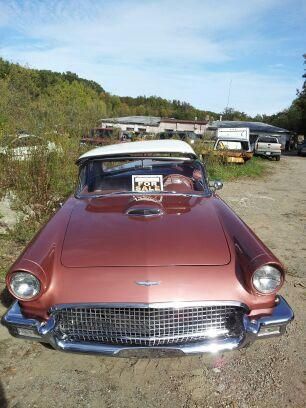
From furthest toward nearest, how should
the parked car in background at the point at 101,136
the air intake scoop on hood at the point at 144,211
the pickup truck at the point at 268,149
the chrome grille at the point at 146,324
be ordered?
the pickup truck at the point at 268,149, the parked car in background at the point at 101,136, the air intake scoop on hood at the point at 144,211, the chrome grille at the point at 146,324

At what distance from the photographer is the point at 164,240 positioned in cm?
305

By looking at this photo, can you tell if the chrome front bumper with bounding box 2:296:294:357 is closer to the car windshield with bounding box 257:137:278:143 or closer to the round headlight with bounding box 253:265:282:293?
the round headlight with bounding box 253:265:282:293

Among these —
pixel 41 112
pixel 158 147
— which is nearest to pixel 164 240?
pixel 158 147

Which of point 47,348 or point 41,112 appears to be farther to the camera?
point 41,112

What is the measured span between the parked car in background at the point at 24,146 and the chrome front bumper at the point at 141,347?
4584 mm

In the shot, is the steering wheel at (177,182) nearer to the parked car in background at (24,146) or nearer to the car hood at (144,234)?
the car hood at (144,234)

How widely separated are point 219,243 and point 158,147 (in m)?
1.96

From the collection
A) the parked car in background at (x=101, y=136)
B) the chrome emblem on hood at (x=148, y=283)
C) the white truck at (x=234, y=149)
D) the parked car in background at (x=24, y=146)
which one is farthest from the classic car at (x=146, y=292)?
the white truck at (x=234, y=149)

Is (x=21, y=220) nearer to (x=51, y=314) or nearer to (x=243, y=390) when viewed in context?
(x=51, y=314)

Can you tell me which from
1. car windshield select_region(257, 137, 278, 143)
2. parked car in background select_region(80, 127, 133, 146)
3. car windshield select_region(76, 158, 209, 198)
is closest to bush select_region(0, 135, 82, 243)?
parked car in background select_region(80, 127, 133, 146)

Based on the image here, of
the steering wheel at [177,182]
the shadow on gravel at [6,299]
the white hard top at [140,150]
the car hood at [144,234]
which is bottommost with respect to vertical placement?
the shadow on gravel at [6,299]

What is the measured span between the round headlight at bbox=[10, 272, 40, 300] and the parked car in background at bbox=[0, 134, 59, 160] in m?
4.45

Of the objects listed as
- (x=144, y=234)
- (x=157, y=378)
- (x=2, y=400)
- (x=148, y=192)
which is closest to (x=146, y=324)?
(x=157, y=378)

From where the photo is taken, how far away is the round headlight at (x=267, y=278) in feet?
9.25
